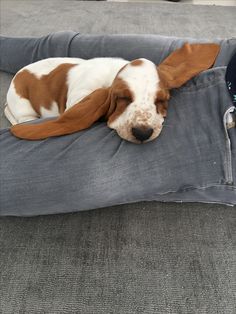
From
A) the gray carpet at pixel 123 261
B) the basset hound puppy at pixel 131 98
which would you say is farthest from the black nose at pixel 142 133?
the gray carpet at pixel 123 261

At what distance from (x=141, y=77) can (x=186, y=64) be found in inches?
5.7

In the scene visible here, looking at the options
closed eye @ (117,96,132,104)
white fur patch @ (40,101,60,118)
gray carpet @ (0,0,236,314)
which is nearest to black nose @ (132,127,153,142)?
closed eye @ (117,96,132,104)

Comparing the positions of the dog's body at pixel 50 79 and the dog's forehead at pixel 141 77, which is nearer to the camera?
the dog's forehead at pixel 141 77

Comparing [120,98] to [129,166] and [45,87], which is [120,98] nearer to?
[129,166]

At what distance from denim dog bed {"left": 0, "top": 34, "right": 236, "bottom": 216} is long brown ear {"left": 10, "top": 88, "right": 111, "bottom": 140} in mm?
26

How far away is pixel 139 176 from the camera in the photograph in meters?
0.79

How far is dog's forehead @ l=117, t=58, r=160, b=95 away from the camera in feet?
2.94

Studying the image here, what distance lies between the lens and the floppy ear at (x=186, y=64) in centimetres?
92

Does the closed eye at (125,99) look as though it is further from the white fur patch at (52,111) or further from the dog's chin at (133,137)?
the white fur patch at (52,111)

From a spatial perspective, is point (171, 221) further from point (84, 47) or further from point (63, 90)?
point (84, 47)

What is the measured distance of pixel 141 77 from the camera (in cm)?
91

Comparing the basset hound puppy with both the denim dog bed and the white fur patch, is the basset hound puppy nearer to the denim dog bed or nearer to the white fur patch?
the denim dog bed

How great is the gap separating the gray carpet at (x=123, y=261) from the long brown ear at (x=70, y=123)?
228 millimetres

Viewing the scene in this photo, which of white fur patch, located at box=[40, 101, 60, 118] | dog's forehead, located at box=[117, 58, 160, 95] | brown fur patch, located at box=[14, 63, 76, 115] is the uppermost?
dog's forehead, located at box=[117, 58, 160, 95]
